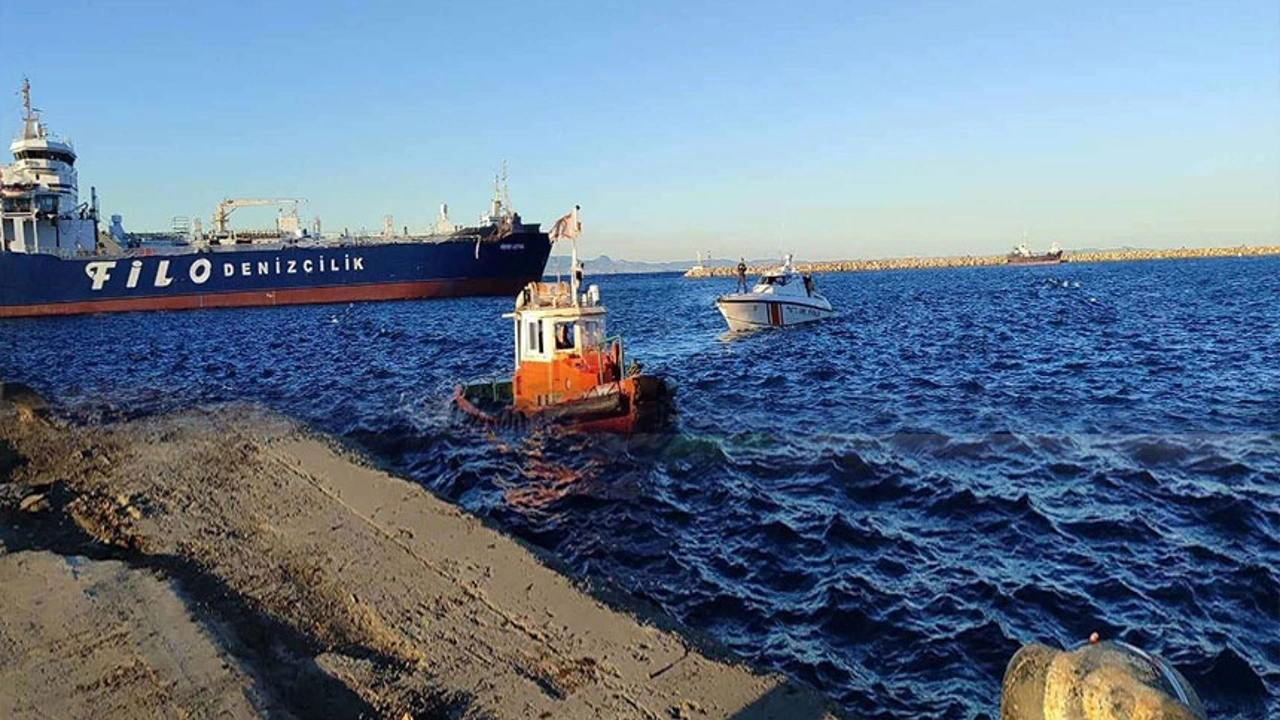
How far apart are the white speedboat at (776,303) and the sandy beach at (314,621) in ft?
91.6

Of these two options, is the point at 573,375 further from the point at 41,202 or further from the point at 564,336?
the point at 41,202

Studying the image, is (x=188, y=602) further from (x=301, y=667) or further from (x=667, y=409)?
(x=667, y=409)

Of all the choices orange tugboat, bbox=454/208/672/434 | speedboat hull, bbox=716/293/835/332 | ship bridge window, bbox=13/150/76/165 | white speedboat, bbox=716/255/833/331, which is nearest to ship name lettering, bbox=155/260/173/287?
ship bridge window, bbox=13/150/76/165

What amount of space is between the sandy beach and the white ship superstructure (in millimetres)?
59827

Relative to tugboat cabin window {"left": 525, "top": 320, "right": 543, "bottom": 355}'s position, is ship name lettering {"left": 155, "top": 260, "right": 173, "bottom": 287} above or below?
above

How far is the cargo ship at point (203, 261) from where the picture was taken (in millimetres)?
55938

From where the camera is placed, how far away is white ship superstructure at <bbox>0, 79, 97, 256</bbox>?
189 ft

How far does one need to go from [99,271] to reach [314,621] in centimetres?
6070

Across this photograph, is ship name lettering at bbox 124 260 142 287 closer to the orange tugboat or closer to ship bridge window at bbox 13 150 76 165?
ship bridge window at bbox 13 150 76 165

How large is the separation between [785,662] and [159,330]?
44.9 metres

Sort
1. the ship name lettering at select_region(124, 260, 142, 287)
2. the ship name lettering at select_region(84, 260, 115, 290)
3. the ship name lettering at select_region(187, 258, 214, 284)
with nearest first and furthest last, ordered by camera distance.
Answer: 1. the ship name lettering at select_region(84, 260, 115, 290)
2. the ship name lettering at select_region(124, 260, 142, 287)
3. the ship name lettering at select_region(187, 258, 214, 284)

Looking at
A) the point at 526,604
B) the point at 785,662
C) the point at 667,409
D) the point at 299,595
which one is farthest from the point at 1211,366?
the point at 299,595

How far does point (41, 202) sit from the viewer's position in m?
58.4

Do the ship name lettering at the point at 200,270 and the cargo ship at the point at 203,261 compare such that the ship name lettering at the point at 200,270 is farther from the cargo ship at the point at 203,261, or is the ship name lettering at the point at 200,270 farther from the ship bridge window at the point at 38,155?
the ship bridge window at the point at 38,155
